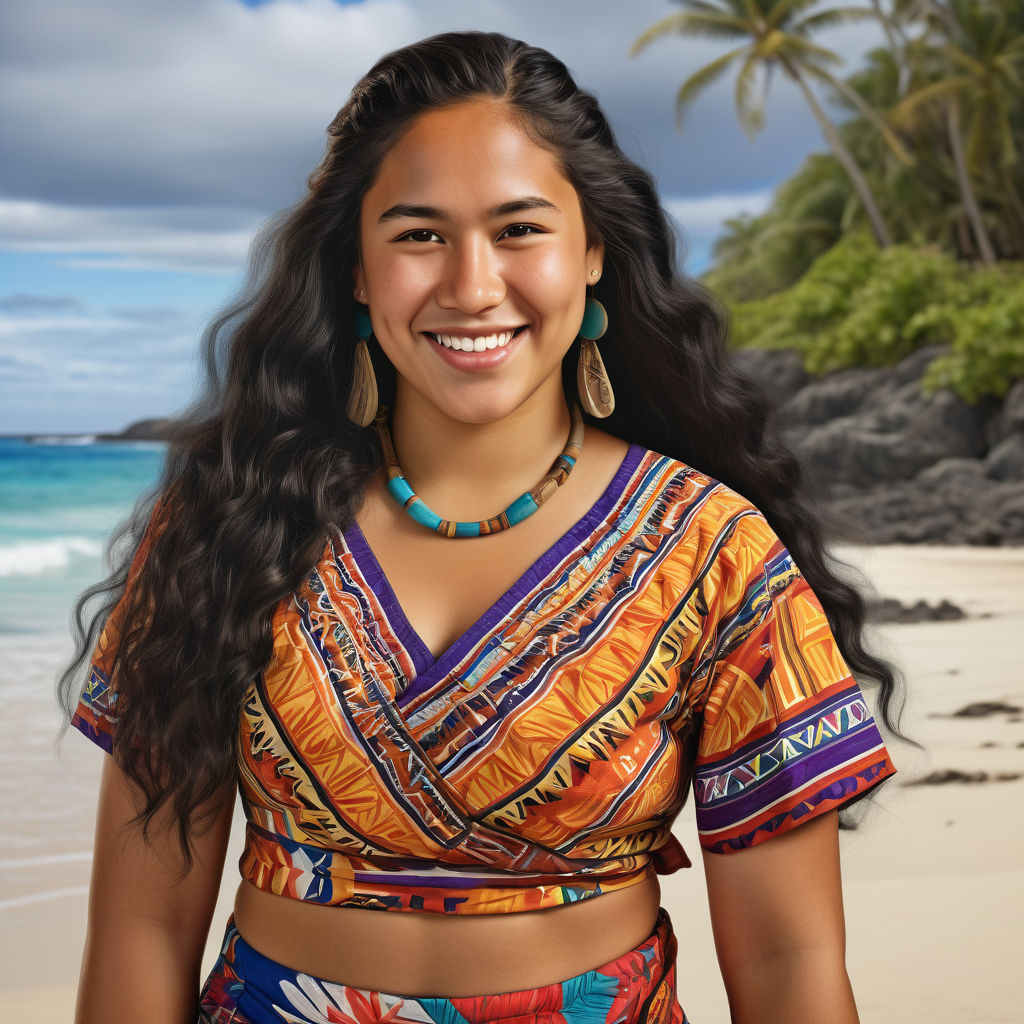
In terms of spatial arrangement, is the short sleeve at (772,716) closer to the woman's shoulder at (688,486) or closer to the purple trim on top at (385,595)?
the woman's shoulder at (688,486)

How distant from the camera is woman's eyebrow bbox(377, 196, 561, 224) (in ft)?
5.34

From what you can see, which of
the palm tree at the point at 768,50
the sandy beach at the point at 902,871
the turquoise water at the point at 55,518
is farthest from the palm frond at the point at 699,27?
the sandy beach at the point at 902,871

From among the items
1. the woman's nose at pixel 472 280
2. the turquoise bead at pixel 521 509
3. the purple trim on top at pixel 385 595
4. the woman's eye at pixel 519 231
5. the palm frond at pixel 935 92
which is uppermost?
the palm frond at pixel 935 92

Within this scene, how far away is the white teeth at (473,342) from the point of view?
1.65m

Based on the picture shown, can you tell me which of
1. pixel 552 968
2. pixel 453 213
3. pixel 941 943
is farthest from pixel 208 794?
pixel 941 943

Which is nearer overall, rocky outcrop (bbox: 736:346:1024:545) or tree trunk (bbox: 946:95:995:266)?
rocky outcrop (bbox: 736:346:1024:545)

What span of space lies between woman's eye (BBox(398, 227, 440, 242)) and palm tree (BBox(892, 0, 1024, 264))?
22058 mm

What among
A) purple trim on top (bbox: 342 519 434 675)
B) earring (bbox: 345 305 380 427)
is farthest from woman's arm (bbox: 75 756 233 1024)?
earring (bbox: 345 305 380 427)

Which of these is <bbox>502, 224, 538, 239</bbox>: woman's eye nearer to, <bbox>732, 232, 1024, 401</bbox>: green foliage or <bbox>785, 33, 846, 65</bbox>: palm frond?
<bbox>732, 232, 1024, 401</bbox>: green foliage

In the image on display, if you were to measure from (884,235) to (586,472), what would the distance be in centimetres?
2380

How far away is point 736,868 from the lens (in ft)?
5.33

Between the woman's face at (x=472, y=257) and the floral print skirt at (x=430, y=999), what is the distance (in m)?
0.73

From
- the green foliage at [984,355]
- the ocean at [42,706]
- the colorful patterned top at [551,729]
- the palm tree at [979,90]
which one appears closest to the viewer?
the colorful patterned top at [551,729]

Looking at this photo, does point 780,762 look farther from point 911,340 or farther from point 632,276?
point 911,340
